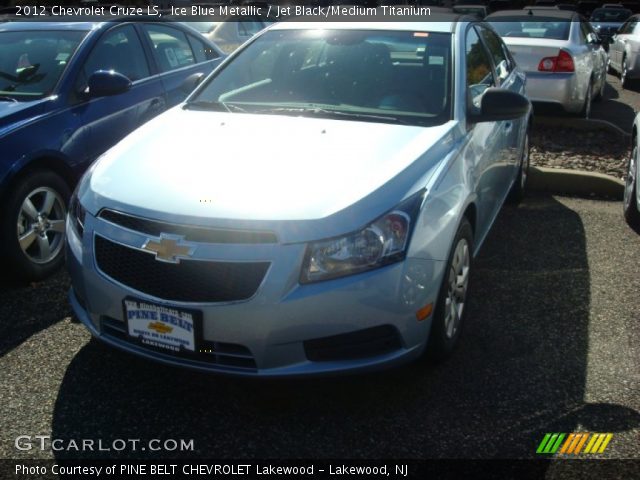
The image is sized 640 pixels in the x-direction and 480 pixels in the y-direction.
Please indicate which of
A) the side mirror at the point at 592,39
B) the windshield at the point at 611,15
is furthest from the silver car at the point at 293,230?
the windshield at the point at 611,15

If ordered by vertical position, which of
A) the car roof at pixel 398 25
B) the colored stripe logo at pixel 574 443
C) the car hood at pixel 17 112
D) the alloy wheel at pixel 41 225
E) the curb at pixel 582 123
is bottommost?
the curb at pixel 582 123

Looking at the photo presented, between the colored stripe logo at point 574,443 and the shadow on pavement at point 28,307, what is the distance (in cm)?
263

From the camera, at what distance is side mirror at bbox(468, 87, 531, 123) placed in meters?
3.75

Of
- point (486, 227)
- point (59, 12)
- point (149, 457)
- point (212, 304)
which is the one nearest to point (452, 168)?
point (486, 227)

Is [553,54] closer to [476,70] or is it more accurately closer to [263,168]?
[476,70]

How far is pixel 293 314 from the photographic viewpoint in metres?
2.71

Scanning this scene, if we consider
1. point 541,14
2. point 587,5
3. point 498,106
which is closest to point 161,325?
point 498,106

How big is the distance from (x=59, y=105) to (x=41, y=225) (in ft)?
2.70

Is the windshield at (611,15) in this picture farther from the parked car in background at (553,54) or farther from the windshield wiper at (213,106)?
the windshield wiper at (213,106)

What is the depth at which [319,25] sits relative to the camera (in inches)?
179

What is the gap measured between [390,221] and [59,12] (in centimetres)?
437

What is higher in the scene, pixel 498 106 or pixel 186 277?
pixel 498 106

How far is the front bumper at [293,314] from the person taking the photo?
271 cm

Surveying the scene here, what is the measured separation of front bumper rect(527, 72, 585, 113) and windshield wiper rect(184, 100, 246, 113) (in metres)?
5.39
